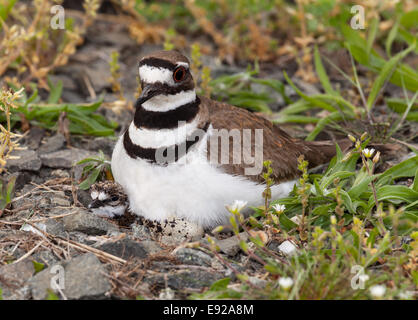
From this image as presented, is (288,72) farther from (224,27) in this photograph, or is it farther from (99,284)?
(99,284)

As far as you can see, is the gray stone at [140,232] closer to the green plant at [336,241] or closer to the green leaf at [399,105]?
the green plant at [336,241]

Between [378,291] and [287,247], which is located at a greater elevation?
[378,291]

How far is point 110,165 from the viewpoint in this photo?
16.5 ft

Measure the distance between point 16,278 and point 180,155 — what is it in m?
1.36

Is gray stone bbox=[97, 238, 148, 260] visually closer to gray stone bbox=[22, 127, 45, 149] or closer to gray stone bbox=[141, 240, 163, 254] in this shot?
gray stone bbox=[141, 240, 163, 254]

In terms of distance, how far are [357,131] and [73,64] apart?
11.5 feet

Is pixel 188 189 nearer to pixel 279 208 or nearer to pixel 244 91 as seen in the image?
pixel 279 208

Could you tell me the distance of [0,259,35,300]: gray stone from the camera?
3.55 meters

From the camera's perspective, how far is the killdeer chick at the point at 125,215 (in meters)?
4.31

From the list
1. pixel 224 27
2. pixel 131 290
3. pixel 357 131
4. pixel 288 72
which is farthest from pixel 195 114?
pixel 224 27

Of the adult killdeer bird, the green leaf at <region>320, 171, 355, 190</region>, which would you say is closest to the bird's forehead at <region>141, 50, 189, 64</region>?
the adult killdeer bird

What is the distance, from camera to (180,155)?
4.23 m

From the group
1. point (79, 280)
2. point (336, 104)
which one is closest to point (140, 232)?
point (79, 280)

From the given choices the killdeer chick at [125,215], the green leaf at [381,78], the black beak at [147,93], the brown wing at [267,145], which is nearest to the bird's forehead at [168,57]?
the black beak at [147,93]
